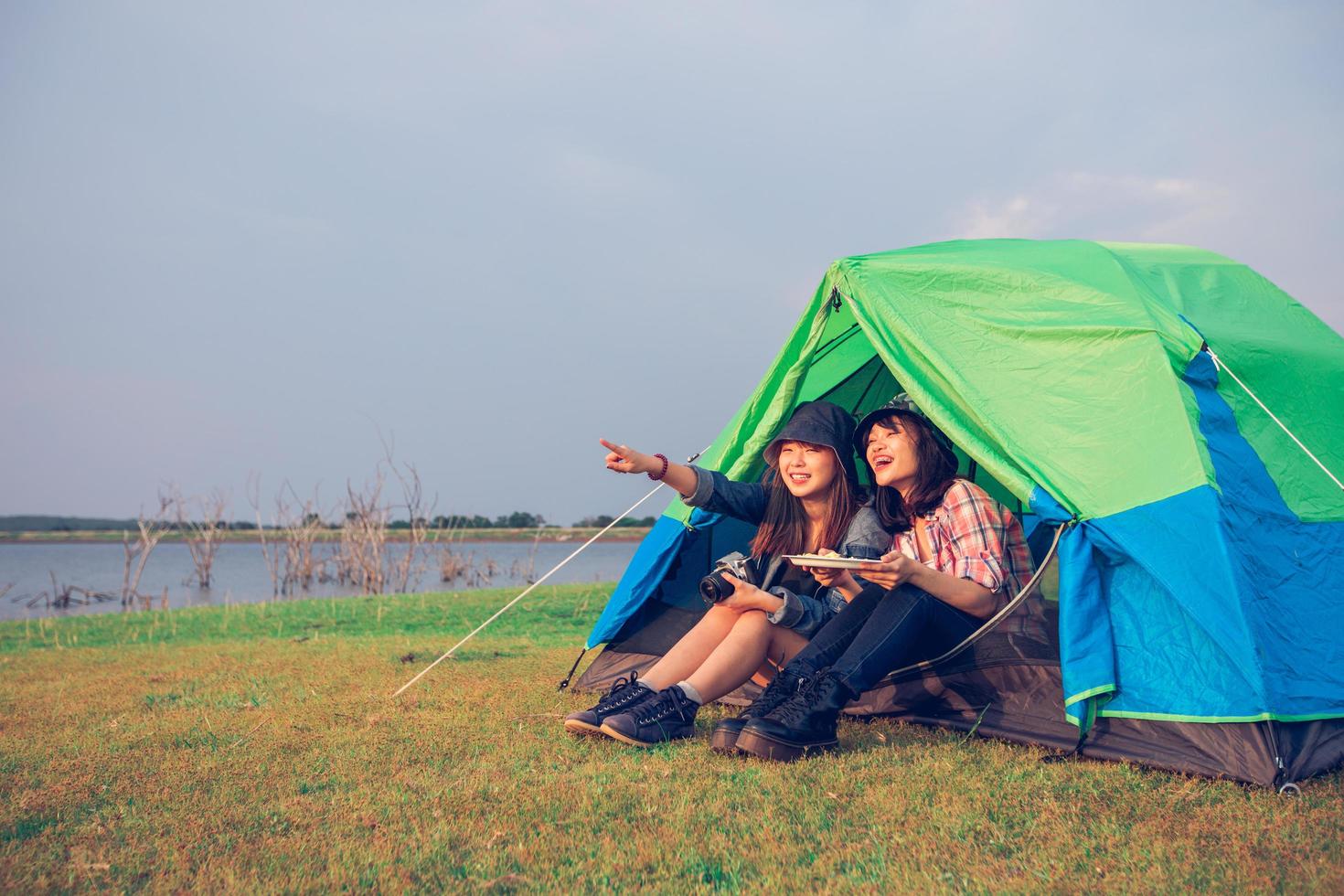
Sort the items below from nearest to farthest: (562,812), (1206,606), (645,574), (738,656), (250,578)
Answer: (562,812) → (1206,606) → (738,656) → (645,574) → (250,578)

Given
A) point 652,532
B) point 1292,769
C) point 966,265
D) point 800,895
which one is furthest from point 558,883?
point 966,265

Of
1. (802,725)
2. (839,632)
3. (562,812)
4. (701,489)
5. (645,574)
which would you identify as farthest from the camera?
(645,574)

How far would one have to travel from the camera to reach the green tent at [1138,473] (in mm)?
2898

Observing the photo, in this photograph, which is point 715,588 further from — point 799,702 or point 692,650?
point 799,702

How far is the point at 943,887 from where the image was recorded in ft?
6.84

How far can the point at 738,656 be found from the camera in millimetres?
3451

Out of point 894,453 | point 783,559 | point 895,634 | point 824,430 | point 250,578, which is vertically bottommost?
point 250,578

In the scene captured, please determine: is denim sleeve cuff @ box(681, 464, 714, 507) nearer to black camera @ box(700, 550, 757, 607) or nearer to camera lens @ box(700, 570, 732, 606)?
black camera @ box(700, 550, 757, 607)

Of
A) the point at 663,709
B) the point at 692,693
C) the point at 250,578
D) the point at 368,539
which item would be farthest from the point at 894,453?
the point at 250,578

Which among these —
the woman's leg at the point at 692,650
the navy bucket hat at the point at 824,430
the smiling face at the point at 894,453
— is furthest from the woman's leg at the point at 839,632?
the navy bucket hat at the point at 824,430

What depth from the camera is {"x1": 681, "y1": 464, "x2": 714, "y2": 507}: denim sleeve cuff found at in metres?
3.99

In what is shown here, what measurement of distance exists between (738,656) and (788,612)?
0.83 ft

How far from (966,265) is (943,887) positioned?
2.48 meters

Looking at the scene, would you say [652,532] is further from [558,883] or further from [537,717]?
[558,883]
